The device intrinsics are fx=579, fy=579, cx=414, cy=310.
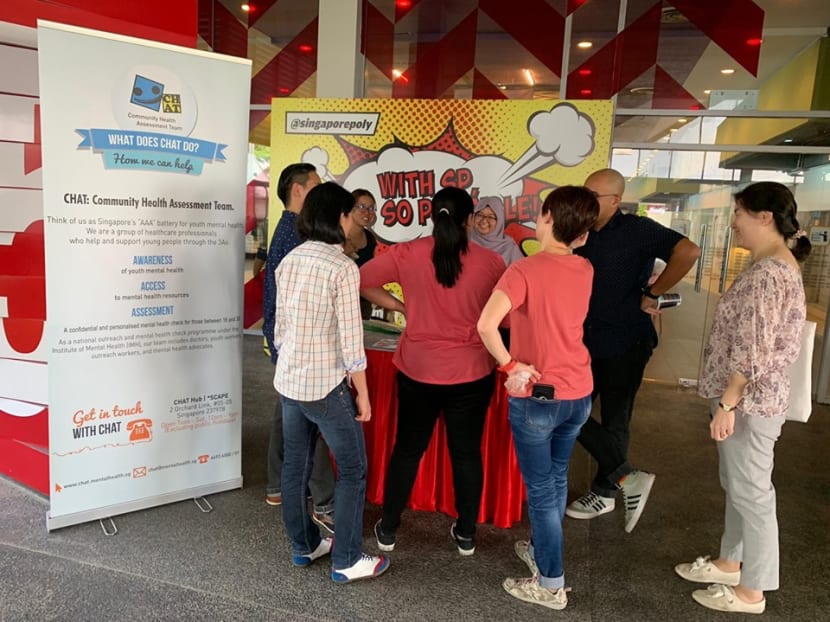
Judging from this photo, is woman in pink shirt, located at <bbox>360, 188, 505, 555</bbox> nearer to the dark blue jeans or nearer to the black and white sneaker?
the black and white sneaker

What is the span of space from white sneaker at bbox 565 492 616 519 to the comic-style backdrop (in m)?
2.10

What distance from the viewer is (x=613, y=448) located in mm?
2615

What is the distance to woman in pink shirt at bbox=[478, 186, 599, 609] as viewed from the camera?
180 cm

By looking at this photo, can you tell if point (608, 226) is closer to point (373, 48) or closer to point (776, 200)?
point (776, 200)

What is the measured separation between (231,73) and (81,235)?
94 cm

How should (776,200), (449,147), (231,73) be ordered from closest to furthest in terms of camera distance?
(776,200), (231,73), (449,147)

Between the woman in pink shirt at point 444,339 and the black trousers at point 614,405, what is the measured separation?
0.68m

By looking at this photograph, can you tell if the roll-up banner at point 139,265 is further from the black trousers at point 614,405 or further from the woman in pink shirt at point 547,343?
the black trousers at point 614,405

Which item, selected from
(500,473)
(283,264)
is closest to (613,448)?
(500,473)

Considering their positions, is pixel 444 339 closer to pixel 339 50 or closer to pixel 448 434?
pixel 448 434

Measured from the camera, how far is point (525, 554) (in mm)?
2314

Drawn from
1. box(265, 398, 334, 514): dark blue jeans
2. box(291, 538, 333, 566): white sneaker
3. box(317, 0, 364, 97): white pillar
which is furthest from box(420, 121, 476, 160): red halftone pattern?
box(291, 538, 333, 566): white sneaker

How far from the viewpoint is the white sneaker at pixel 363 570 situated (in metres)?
2.14

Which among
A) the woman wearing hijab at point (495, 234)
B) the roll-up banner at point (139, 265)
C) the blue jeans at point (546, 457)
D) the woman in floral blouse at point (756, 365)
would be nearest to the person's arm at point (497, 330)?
the blue jeans at point (546, 457)
